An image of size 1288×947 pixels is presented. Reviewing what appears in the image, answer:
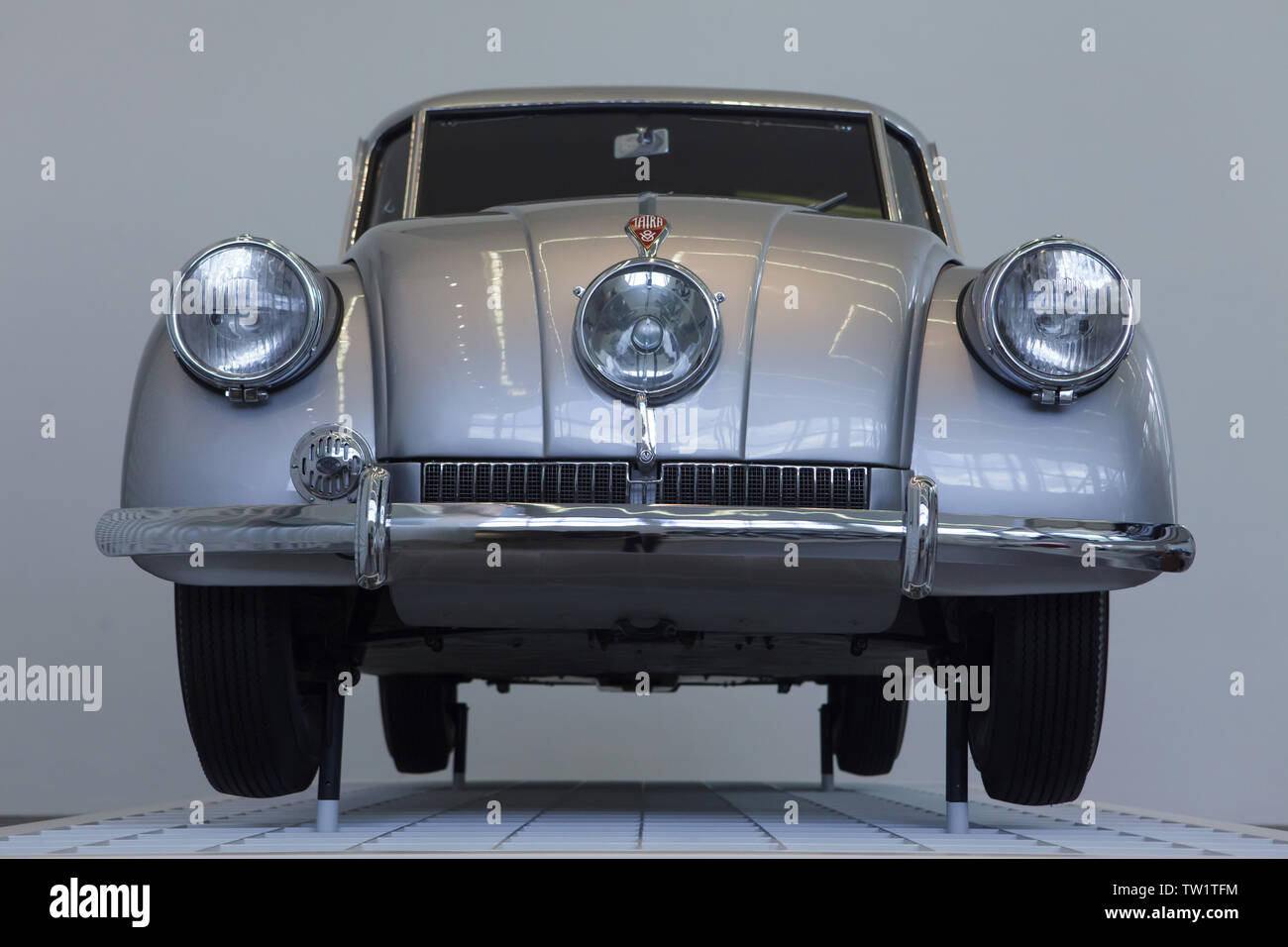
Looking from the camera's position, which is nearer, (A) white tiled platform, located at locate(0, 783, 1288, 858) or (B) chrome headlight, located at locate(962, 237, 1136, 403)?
(A) white tiled platform, located at locate(0, 783, 1288, 858)

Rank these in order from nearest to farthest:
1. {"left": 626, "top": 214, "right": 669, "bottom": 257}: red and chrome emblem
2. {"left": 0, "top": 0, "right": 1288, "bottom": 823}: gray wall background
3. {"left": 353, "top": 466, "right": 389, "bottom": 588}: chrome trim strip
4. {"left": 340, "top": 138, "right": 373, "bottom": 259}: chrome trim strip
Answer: {"left": 353, "top": 466, "right": 389, "bottom": 588}: chrome trim strip, {"left": 626, "top": 214, "right": 669, "bottom": 257}: red and chrome emblem, {"left": 340, "top": 138, "right": 373, "bottom": 259}: chrome trim strip, {"left": 0, "top": 0, "right": 1288, "bottom": 823}: gray wall background

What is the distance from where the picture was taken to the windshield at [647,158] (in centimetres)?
356

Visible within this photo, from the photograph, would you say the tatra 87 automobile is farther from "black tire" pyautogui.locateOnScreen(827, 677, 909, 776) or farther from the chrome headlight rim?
"black tire" pyautogui.locateOnScreen(827, 677, 909, 776)

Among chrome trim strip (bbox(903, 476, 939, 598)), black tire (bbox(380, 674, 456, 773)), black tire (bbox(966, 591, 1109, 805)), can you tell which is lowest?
black tire (bbox(380, 674, 456, 773))

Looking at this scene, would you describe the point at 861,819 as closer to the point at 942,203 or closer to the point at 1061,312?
the point at 1061,312

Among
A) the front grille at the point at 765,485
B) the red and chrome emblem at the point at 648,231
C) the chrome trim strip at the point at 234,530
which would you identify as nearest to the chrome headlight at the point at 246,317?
the chrome trim strip at the point at 234,530

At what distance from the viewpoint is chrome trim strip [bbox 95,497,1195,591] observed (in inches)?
86.4

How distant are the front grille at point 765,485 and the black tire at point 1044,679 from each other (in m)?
0.48

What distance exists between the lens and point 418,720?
4.98m

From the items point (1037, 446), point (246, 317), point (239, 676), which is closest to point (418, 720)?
point (239, 676)

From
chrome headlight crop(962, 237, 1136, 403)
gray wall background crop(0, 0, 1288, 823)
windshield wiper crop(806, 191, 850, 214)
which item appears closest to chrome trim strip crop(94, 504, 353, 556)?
chrome headlight crop(962, 237, 1136, 403)
